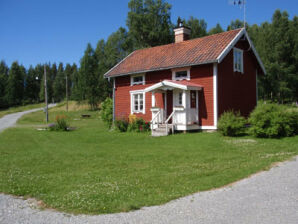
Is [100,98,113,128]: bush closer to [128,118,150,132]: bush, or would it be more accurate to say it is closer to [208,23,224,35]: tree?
[128,118,150,132]: bush

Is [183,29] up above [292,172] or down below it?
above

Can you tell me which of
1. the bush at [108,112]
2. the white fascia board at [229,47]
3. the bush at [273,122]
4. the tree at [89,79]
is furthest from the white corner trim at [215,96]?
the tree at [89,79]

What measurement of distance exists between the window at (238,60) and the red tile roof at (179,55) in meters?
1.21

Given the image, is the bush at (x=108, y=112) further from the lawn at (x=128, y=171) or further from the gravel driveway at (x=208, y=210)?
the gravel driveway at (x=208, y=210)

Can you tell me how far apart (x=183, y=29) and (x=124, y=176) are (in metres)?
17.4

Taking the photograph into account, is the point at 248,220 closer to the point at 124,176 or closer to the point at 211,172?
the point at 211,172

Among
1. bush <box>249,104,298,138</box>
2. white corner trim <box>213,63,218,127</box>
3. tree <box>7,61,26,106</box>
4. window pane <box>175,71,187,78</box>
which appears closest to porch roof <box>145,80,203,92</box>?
window pane <box>175,71,187,78</box>

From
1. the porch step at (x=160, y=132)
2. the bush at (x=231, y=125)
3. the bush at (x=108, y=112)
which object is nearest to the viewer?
the bush at (x=231, y=125)

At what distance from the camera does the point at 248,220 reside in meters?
4.39

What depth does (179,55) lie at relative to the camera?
1939 cm

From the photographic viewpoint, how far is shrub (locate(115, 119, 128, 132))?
2000cm

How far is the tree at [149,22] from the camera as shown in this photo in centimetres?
3913

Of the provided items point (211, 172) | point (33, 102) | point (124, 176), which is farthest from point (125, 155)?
point (33, 102)

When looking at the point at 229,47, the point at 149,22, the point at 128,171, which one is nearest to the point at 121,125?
the point at 229,47
